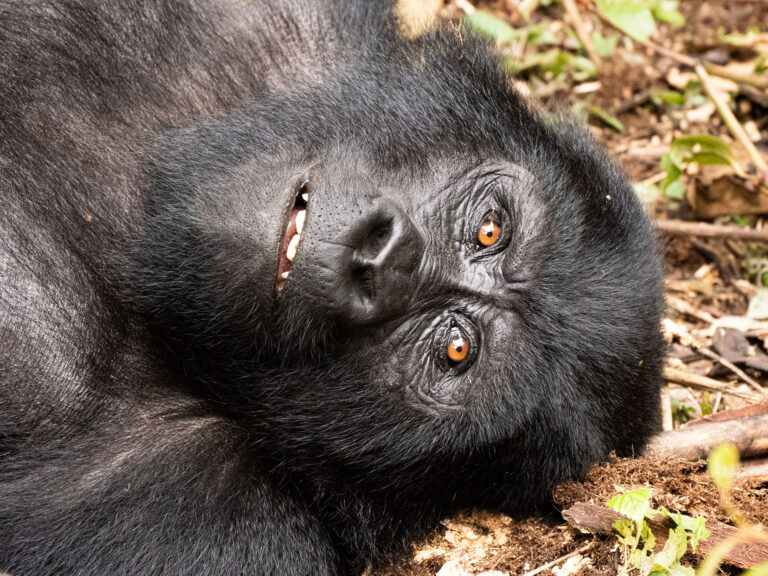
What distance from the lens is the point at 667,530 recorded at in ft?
9.70

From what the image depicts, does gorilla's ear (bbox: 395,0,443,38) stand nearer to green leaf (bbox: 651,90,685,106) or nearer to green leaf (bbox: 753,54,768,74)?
green leaf (bbox: 651,90,685,106)

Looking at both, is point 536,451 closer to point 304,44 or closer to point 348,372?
point 348,372

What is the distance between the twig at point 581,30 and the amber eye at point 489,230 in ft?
10.3

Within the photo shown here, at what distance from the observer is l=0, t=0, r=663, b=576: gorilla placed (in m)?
3.20

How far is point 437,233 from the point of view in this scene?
3420 millimetres

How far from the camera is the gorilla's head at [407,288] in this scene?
324cm

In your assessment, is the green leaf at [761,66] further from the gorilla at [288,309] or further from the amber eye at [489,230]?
the amber eye at [489,230]

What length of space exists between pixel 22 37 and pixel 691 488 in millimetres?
3260

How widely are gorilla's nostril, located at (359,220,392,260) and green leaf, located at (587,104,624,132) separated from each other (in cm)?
356

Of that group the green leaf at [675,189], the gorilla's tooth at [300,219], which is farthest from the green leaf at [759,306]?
the gorilla's tooth at [300,219]

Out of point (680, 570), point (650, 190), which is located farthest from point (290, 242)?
point (650, 190)

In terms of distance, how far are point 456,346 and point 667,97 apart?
3.66m

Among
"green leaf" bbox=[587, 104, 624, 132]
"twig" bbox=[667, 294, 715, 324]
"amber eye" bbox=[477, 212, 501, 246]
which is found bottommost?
"amber eye" bbox=[477, 212, 501, 246]

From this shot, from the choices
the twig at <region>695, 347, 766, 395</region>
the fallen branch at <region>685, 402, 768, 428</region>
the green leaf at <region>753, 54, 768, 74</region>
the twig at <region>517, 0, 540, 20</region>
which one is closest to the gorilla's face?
the fallen branch at <region>685, 402, 768, 428</region>
